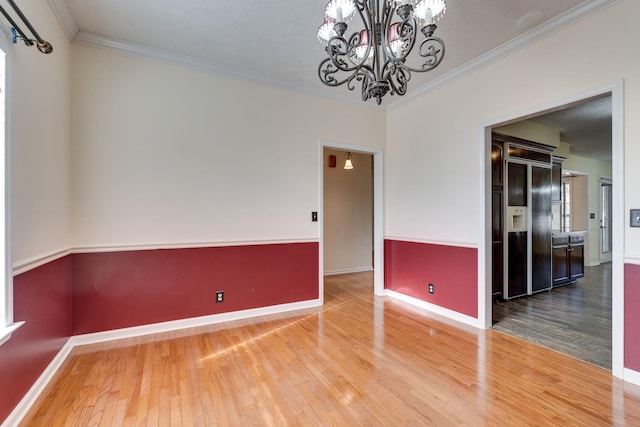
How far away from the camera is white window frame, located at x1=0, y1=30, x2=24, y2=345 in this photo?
5.06ft

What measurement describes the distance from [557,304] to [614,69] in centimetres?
297

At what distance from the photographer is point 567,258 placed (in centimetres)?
478

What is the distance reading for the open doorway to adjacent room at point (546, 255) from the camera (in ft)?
9.65

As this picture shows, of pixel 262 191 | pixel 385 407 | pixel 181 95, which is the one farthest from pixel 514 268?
pixel 181 95

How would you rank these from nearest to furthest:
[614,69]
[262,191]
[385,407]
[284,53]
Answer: [385,407]
[614,69]
[284,53]
[262,191]

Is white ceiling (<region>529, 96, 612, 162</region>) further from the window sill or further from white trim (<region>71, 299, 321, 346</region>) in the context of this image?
the window sill

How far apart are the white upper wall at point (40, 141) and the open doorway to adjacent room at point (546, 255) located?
12.6ft

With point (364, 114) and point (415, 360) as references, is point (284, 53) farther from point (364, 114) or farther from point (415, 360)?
point (415, 360)

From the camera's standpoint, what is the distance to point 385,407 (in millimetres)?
1791

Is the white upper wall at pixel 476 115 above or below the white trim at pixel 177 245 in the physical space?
above

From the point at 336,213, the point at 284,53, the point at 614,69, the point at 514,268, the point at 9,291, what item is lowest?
the point at 514,268

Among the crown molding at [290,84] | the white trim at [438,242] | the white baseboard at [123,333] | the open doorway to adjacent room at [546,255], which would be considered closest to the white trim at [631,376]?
the open doorway to adjacent room at [546,255]

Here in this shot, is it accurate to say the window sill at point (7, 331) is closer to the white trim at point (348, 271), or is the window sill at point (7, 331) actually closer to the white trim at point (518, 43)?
the white trim at point (518, 43)

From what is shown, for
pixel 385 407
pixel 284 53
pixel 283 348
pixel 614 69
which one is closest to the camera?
pixel 385 407
